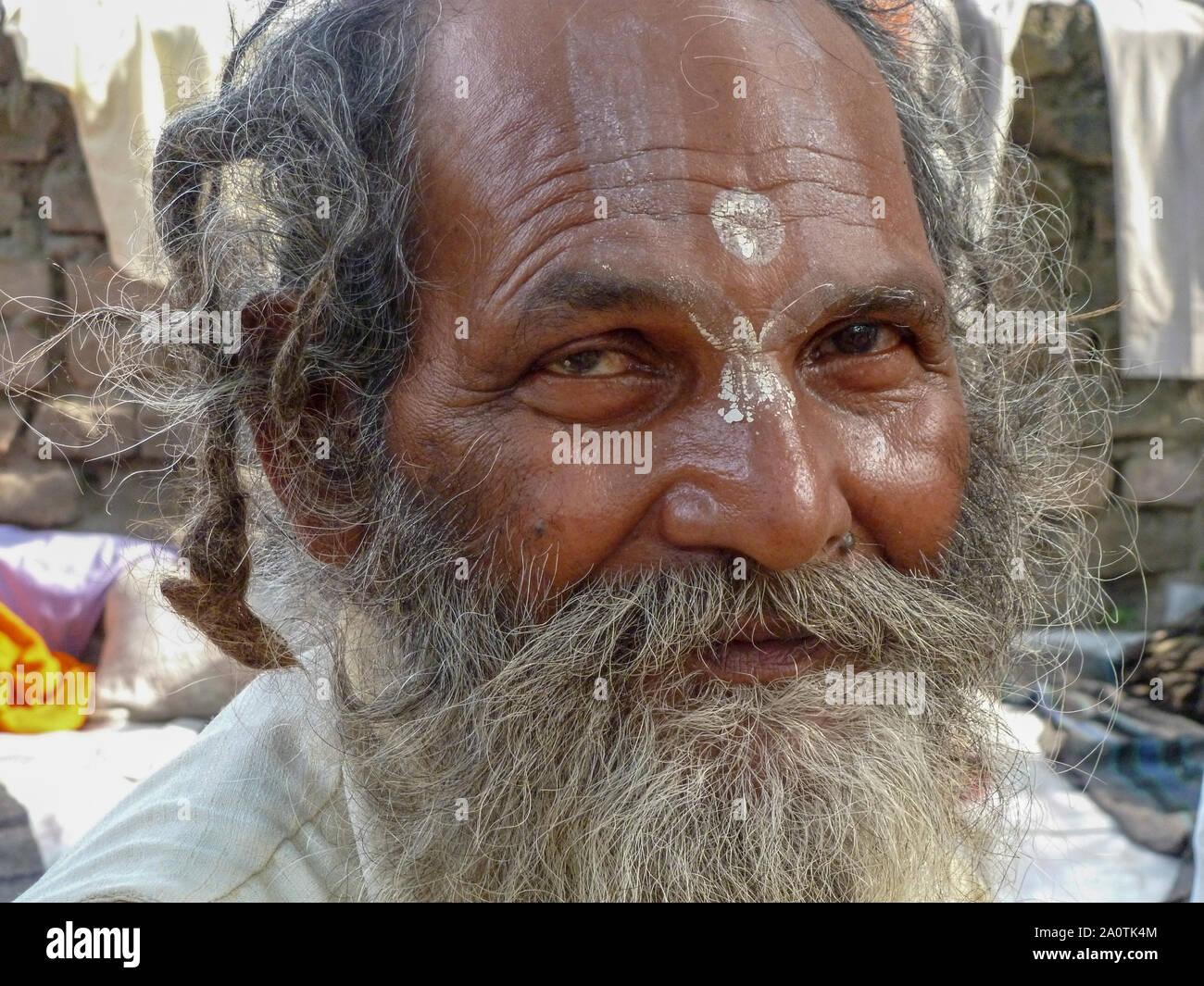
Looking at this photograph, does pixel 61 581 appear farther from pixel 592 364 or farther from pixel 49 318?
pixel 592 364

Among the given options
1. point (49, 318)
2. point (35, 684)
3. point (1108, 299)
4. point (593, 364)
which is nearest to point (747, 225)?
point (593, 364)

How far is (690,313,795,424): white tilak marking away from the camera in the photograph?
125cm

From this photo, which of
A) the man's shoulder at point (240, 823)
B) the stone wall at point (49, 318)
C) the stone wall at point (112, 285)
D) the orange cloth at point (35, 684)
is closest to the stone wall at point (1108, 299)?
the stone wall at point (112, 285)

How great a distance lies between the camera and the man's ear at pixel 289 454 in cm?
151

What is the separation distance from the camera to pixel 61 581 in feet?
13.6

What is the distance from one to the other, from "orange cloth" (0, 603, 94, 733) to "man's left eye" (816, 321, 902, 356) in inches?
140

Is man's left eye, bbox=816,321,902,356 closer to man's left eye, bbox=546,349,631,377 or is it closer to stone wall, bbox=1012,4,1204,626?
man's left eye, bbox=546,349,631,377

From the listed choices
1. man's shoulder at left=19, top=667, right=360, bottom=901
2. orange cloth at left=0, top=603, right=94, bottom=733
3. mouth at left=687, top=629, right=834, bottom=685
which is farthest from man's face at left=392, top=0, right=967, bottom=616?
orange cloth at left=0, top=603, right=94, bottom=733

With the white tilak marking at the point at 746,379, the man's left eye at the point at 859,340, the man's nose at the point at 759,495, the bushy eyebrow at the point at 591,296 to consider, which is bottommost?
the man's nose at the point at 759,495

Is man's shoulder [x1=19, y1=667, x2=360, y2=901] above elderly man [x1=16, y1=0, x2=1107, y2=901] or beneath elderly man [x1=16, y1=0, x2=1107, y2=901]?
beneath

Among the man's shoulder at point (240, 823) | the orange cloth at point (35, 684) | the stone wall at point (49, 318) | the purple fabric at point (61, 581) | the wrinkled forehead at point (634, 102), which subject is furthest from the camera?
the stone wall at point (49, 318)

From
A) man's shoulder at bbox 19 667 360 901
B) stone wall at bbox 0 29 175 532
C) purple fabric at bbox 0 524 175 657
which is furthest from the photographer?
stone wall at bbox 0 29 175 532

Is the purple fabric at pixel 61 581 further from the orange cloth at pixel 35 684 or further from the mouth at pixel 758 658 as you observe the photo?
the mouth at pixel 758 658

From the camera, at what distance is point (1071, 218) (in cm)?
485
